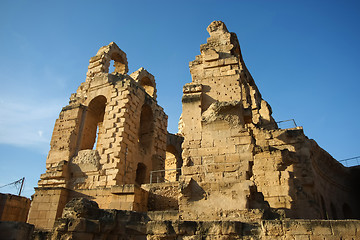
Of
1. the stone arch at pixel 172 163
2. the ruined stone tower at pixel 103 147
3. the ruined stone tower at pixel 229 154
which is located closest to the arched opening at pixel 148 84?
the ruined stone tower at pixel 103 147

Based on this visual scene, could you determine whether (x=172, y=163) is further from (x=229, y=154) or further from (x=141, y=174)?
(x=229, y=154)

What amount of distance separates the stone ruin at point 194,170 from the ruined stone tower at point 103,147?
43 mm

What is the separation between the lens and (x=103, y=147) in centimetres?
1054

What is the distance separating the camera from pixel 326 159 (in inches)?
507

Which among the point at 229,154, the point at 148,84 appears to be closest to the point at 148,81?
the point at 148,84

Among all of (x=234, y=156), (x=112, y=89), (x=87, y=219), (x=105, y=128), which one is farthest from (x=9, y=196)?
(x=234, y=156)

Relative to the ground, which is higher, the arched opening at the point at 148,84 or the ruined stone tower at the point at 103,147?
the arched opening at the point at 148,84

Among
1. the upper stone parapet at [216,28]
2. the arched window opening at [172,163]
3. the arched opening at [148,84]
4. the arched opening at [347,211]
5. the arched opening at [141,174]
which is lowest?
the arched opening at [347,211]

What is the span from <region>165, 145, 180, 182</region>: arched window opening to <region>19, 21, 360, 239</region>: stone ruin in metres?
0.09

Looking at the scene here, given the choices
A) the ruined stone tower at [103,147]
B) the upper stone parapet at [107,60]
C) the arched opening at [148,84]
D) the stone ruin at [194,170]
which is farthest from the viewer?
the arched opening at [148,84]

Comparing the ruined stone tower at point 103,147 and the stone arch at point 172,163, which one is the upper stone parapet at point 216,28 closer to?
the ruined stone tower at point 103,147

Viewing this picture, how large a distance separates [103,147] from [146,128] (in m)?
3.18

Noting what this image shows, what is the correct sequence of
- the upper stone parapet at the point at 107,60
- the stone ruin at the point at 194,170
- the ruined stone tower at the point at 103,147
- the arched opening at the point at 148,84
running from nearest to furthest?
1. the stone ruin at the point at 194,170
2. the ruined stone tower at the point at 103,147
3. the upper stone parapet at the point at 107,60
4. the arched opening at the point at 148,84

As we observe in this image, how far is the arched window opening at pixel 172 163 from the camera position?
15798 millimetres
